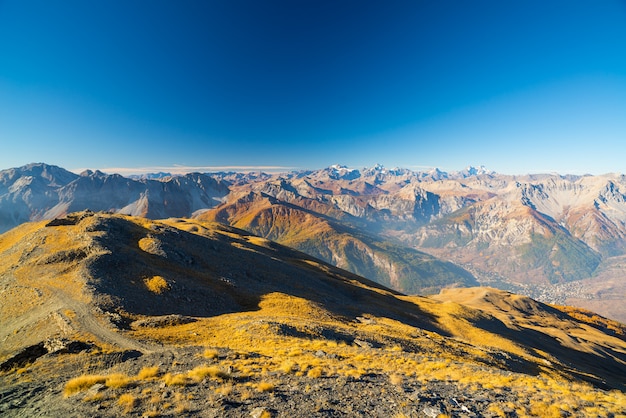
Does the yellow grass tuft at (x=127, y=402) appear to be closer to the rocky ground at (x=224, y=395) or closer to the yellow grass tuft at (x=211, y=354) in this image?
the rocky ground at (x=224, y=395)

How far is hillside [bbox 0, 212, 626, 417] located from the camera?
57.0ft

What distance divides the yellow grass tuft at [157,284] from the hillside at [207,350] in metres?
0.22

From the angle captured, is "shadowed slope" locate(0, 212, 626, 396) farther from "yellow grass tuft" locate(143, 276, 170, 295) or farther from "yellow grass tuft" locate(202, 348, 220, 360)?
"yellow grass tuft" locate(202, 348, 220, 360)

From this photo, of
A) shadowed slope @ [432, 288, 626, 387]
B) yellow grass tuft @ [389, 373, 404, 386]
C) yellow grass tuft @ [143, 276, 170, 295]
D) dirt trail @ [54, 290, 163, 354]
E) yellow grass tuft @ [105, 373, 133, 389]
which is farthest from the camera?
shadowed slope @ [432, 288, 626, 387]

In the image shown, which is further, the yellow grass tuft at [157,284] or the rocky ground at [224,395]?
the yellow grass tuft at [157,284]

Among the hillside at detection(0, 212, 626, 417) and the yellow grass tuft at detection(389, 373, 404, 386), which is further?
the yellow grass tuft at detection(389, 373, 404, 386)

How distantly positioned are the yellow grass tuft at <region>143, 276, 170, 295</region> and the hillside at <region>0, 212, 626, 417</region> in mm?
221

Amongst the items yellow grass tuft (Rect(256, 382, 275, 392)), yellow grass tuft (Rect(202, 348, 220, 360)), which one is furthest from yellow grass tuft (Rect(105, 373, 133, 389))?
yellow grass tuft (Rect(256, 382, 275, 392))

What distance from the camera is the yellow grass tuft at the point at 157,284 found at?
156 ft

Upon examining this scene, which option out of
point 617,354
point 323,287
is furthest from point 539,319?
point 323,287

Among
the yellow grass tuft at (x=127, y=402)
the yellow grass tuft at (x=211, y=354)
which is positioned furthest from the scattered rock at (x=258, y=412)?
the yellow grass tuft at (x=211, y=354)

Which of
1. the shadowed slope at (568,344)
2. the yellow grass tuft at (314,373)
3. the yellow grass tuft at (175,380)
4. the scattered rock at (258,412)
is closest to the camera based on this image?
the scattered rock at (258,412)

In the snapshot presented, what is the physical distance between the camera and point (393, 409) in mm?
17422

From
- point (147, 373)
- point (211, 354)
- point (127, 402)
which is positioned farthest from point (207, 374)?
point (127, 402)
